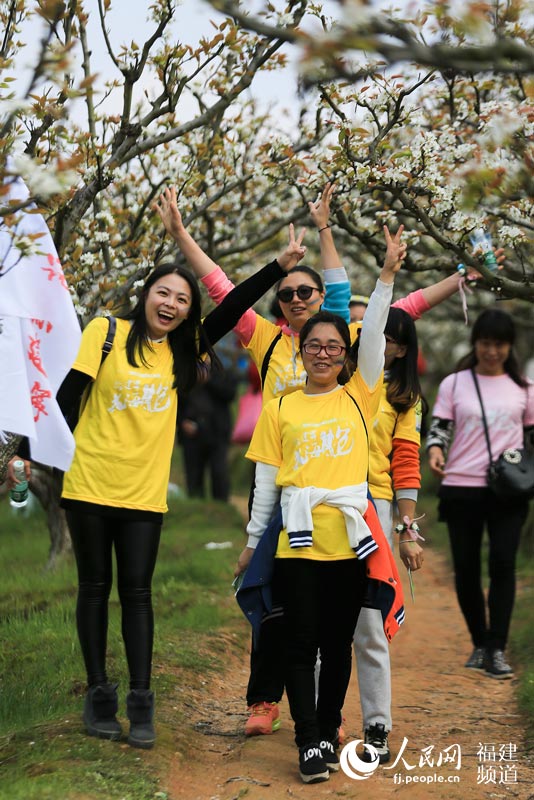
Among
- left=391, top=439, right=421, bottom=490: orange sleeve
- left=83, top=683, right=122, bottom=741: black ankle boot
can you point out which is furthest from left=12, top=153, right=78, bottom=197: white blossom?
left=391, top=439, right=421, bottom=490: orange sleeve

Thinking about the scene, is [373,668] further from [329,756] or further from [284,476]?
[284,476]

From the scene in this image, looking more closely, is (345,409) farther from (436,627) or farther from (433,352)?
(433,352)

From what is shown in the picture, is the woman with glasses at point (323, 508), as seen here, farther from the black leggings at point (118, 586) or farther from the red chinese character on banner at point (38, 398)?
the red chinese character on banner at point (38, 398)

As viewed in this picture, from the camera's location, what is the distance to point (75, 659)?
606 centimetres

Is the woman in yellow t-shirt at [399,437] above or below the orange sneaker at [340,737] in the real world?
above

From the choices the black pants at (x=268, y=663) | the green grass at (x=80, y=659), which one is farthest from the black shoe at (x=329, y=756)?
the green grass at (x=80, y=659)

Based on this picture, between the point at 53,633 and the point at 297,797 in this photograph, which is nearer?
the point at 297,797

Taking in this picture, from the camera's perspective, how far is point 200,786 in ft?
14.5

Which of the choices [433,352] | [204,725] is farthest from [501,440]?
[433,352]

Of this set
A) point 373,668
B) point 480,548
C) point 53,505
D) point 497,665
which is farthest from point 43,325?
point 53,505

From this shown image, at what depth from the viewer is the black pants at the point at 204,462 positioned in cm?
1351

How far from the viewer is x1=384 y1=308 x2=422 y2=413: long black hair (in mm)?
5195

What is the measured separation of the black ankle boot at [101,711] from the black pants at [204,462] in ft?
28.8

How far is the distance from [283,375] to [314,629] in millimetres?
1219
